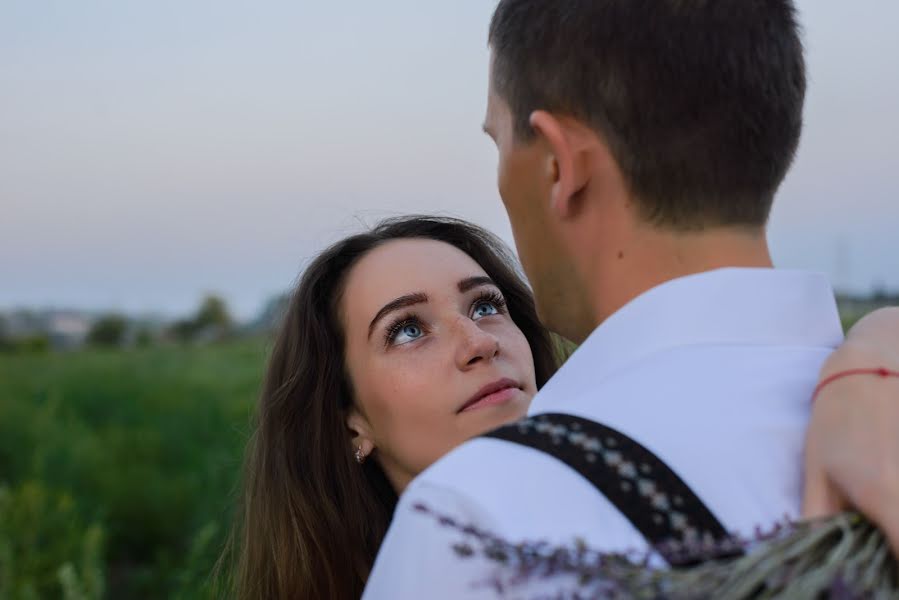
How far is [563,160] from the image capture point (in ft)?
5.18

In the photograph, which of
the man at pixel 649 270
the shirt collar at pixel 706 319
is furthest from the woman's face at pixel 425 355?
the shirt collar at pixel 706 319

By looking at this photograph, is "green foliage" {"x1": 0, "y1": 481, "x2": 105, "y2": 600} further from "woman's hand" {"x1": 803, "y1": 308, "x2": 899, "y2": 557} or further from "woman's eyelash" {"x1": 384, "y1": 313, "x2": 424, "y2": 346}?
"woman's hand" {"x1": 803, "y1": 308, "x2": 899, "y2": 557}

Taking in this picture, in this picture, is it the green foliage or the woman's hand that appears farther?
the green foliage

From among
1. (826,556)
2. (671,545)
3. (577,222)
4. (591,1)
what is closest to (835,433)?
(826,556)

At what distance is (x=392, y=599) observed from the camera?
139cm

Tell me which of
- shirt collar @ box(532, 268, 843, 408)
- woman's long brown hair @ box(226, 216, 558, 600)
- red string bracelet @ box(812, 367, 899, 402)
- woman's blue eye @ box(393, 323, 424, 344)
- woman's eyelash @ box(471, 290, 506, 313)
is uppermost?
shirt collar @ box(532, 268, 843, 408)

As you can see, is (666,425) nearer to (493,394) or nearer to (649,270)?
(649,270)

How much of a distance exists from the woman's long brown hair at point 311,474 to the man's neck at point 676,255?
1843 mm

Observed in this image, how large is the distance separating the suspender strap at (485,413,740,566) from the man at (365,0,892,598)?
0.5 inches

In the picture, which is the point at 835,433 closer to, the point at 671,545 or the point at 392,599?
the point at 671,545

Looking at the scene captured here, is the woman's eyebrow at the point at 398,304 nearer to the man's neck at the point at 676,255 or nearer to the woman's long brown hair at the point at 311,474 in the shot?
the woman's long brown hair at the point at 311,474

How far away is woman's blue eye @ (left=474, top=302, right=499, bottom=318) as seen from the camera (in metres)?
3.21

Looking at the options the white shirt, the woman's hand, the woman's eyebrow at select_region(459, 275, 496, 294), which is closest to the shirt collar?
the white shirt

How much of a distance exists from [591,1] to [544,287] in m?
0.41
